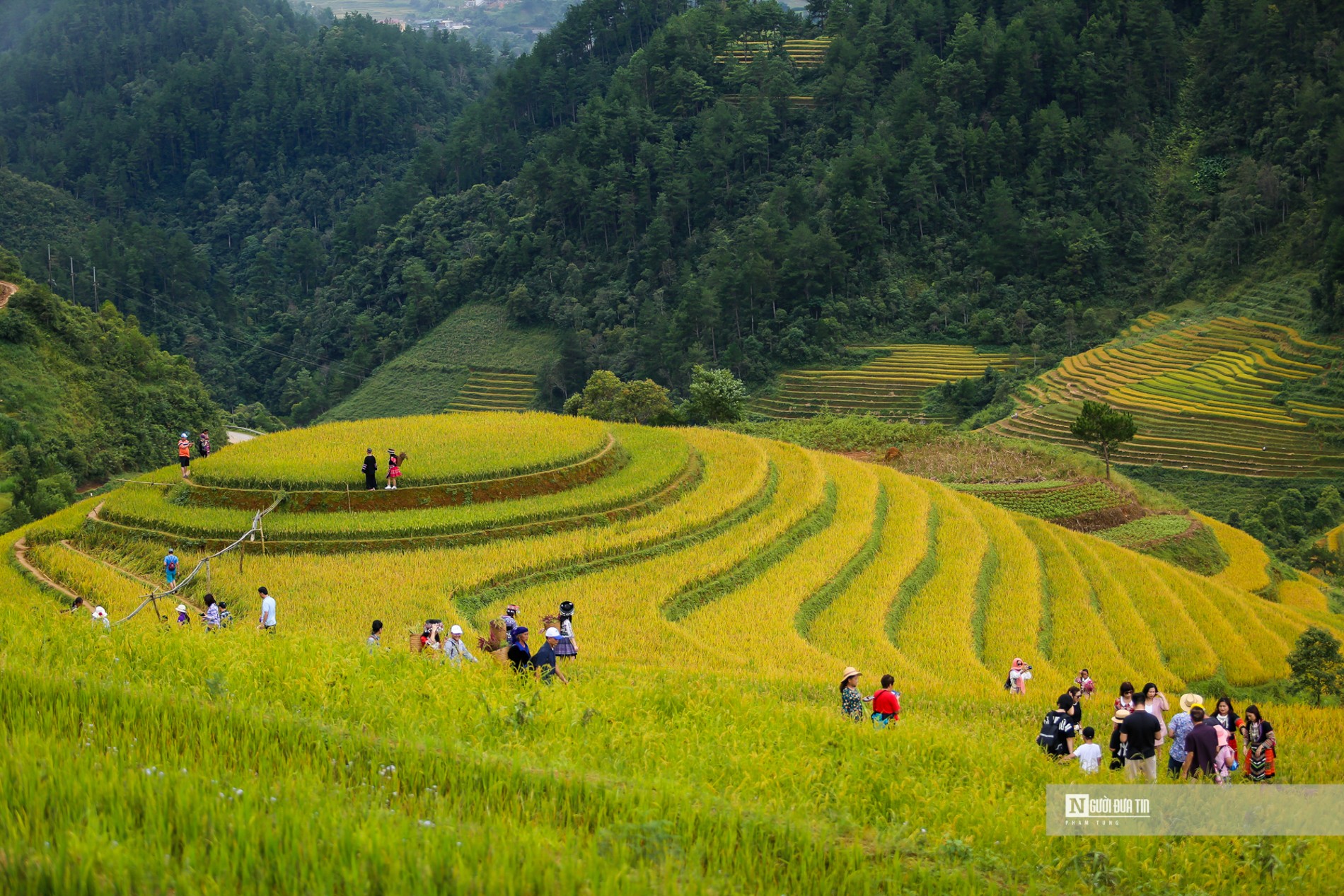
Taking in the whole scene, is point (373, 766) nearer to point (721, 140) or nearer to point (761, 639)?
point (761, 639)

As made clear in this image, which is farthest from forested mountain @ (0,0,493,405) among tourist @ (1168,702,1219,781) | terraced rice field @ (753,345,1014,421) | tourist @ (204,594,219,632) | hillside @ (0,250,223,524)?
tourist @ (1168,702,1219,781)

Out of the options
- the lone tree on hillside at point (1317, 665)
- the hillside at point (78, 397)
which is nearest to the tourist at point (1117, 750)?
the lone tree on hillside at point (1317, 665)

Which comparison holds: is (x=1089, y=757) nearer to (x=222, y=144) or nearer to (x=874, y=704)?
(x=874, y=704)

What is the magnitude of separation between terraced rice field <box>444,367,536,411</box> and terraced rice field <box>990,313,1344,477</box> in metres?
32.2

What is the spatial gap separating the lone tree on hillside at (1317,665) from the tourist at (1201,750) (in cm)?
1137

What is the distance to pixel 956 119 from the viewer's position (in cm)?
7012

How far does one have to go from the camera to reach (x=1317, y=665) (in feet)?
63.3

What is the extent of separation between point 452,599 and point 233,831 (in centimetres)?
1191

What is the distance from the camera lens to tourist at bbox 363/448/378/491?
20406 mm

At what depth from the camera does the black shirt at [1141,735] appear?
357 inches

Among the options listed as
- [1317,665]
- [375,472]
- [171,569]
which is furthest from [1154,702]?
[375,472]

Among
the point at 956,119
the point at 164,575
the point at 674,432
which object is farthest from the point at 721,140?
the point at 164,575

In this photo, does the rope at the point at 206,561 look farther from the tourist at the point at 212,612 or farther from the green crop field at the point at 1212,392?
the green crop field at the point at 1212,392

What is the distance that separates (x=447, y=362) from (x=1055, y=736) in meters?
67.6
